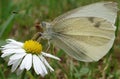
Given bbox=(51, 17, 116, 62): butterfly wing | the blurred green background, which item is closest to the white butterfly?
bbox=(51, 17, 116, 62): butterfly wing

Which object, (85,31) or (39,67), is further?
(85,31)

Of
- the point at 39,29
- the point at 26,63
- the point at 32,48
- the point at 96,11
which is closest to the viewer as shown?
the point at 26,63

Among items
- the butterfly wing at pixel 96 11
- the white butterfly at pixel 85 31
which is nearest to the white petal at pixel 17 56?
the white butterfly at pixel 85 31

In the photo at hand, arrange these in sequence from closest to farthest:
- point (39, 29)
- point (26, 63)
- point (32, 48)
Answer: point (26, 63) < point (32, 48) < point (39, 29)

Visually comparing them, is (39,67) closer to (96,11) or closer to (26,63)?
(26,63)

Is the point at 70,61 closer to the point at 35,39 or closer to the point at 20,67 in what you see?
the point at 35,39

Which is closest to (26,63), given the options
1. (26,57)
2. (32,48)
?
(26,57)
